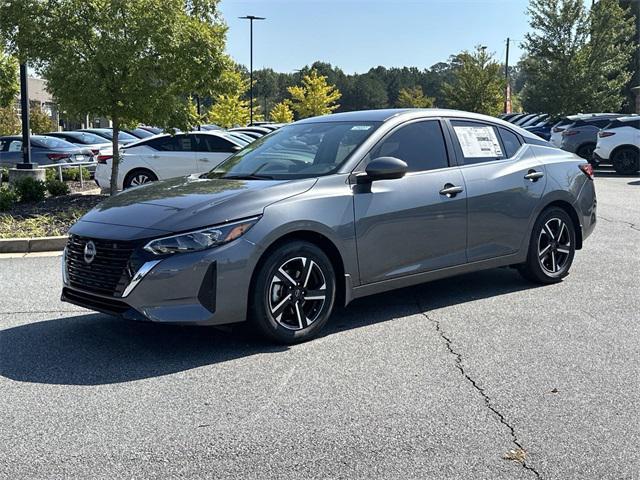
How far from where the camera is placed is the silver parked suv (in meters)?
4.70

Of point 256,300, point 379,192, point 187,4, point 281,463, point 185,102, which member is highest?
point 187,4

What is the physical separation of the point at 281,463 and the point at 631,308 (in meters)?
3.93

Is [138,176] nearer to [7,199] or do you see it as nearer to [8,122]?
[7,199]

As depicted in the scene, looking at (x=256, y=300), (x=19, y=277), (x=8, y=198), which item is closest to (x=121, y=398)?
(x=256, y=300)

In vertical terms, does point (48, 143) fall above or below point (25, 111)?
below

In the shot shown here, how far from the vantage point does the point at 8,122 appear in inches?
1554

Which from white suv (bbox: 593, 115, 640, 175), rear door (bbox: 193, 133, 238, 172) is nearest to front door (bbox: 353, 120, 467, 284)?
rear door (bbox: 193, 133, 238, 172)

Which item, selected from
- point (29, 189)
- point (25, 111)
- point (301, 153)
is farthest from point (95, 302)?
point (25, 111)

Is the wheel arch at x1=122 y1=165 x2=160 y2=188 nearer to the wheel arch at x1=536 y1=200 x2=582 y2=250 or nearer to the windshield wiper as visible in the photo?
the windshield wiper

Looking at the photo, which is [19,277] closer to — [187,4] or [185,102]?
[185,102]

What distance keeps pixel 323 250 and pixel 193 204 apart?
1003 mm

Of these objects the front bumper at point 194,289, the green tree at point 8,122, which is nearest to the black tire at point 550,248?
the front bumper at point 194,289

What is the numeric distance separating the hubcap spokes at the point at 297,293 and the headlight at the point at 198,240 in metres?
0.43

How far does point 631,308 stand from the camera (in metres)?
6.09
